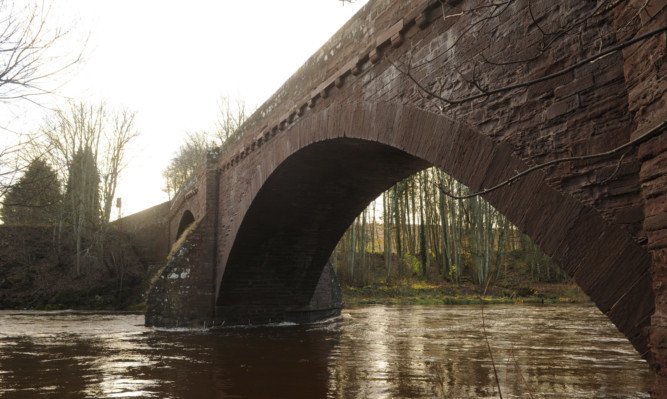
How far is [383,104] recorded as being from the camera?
18.4 ft

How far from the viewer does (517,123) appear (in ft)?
12.4

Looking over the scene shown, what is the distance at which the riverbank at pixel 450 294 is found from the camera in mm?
20562

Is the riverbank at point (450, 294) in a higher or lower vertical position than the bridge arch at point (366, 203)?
lower

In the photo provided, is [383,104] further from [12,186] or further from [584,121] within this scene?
[12,186]

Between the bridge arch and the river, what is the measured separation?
91 cm

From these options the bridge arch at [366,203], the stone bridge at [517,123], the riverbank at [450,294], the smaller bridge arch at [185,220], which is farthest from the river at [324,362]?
the riverbank at [450,294]

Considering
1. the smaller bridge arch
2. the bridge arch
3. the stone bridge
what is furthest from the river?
the smaller bridge arch

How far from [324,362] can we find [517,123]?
15.3 ft

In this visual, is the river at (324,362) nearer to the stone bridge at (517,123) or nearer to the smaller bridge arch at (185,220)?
the stone bridge at (517,123)

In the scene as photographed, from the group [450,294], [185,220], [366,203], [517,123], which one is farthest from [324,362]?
[450,294]

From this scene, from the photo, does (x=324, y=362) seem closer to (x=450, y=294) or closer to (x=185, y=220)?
(x=185, y=220)

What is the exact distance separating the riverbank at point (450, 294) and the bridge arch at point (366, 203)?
9131 mm

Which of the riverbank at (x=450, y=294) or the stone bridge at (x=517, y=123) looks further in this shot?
the riverbank at (x=450, y=294)

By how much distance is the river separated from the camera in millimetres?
5207
